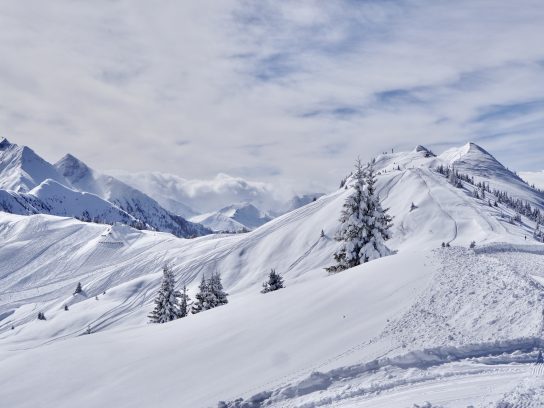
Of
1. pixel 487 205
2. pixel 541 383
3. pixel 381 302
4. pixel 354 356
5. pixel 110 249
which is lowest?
pixel 541 383

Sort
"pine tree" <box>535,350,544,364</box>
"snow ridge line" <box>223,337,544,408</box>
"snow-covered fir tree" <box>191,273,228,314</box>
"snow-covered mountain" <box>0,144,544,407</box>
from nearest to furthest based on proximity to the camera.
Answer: "snow-covered mountain" <box>0,144,544,407</box>
"pine tree" <box>535,350,544,364</box>
"snow ridge line" <box>223,337,544,408</box>
"snow-covered fir tree" <box>191,273,228,314</box>

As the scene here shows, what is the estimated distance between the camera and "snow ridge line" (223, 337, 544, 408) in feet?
41.9

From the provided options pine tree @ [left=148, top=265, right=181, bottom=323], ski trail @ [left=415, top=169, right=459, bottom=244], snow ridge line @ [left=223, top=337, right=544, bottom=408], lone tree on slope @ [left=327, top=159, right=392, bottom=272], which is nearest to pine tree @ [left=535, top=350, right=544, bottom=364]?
snow ridge line @ [left=223, top=337, right=544, bottom=408]

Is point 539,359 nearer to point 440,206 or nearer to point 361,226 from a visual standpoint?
point 361,226

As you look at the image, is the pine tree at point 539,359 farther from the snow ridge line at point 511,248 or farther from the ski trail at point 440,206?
the ski trail at point 440,206

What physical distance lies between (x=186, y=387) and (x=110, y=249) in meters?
151

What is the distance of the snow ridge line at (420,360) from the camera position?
12758mm

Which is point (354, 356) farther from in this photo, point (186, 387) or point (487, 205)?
point (487, 205)

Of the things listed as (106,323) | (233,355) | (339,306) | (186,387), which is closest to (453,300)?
(339,306)

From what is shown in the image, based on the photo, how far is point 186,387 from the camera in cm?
1411

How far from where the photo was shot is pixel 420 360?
13117 mm

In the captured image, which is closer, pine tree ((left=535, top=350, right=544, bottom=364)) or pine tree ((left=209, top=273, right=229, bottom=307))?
pine tree ((left=535, top=350, right=544, bottom=364))

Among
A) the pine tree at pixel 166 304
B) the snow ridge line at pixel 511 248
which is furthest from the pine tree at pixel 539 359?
the snow ridge line at pixel 511 248

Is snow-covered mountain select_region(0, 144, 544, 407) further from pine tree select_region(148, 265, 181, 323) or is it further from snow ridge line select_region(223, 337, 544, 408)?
pine tree select_region(148, 265, 181, 323)
